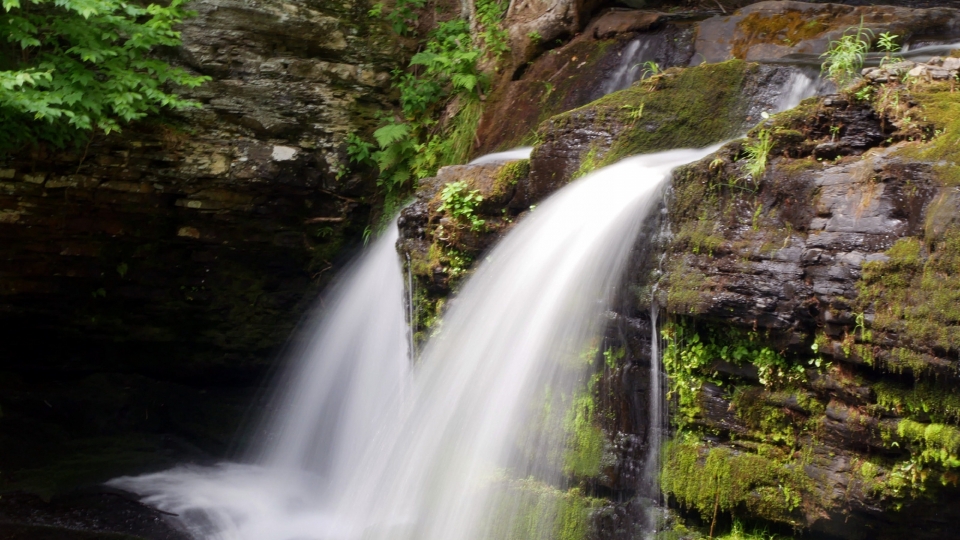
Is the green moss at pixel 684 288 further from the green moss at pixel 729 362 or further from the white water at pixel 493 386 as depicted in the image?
the white water at pixel 493 386

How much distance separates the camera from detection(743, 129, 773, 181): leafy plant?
3760mm

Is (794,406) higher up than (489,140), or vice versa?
(489,140)

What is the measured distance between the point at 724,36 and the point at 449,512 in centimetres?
510

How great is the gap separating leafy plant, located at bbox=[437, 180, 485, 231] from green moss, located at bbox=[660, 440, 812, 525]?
215 cm

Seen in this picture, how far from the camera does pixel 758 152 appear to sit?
12.6 ft

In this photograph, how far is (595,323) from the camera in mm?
4098

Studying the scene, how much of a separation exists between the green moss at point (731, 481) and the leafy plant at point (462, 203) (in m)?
2.15

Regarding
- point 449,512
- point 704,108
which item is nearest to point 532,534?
point 449,512

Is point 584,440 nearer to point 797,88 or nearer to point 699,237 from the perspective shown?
point 699,237

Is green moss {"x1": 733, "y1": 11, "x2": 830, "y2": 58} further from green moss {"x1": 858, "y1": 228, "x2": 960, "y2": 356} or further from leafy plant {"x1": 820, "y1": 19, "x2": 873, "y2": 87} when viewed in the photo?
green moss {"x1": 858, "y1": 228, "x2": 960, "y2": 356}

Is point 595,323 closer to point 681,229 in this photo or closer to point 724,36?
point 681,229

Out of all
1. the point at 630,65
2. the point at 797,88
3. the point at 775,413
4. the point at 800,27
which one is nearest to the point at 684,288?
the point at 775,413

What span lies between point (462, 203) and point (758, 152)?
213cm

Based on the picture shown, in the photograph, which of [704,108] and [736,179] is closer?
[736,179]
